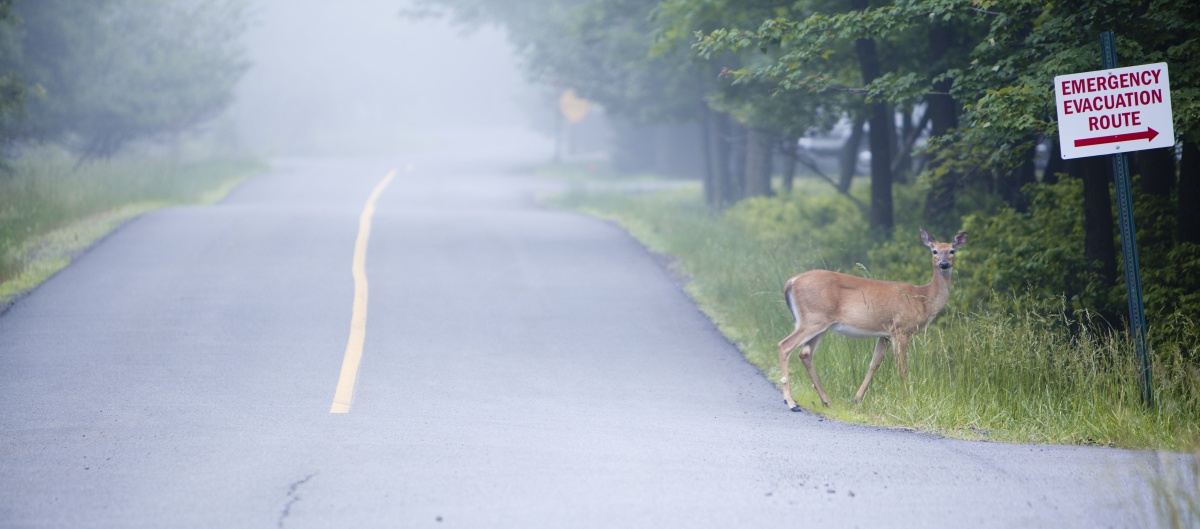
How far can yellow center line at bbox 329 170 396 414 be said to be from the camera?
9.42 m

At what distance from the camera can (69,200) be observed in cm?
2169

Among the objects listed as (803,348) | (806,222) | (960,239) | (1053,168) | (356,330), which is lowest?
(803,348)

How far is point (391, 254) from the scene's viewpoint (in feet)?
58.3

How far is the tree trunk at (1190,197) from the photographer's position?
38.1 ft

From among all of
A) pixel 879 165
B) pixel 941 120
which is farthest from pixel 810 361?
pixel 879 165

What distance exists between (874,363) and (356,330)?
5312 millimetres

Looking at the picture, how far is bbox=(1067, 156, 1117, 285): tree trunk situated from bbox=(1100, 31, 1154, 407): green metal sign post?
2985mm

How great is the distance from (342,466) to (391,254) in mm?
10837

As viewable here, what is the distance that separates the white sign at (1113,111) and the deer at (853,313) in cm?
139

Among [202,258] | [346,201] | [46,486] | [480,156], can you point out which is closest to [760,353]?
[46,486]

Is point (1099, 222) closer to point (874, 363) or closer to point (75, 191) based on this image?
point (874, 363)

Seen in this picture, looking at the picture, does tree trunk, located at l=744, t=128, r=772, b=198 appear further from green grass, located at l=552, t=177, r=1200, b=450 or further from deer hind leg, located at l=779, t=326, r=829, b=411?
deer hind leg, located at l=779, t=326, r=829, b=411

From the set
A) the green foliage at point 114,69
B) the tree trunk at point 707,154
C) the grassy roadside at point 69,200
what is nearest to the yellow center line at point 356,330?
the grassy roadside at point 69,200

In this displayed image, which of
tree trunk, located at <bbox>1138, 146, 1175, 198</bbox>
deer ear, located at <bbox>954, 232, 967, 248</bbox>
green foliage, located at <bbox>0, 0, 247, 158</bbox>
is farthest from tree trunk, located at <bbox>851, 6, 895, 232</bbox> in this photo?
green foliage, located at <bbox>0, 0, 247, 158</bbox>
